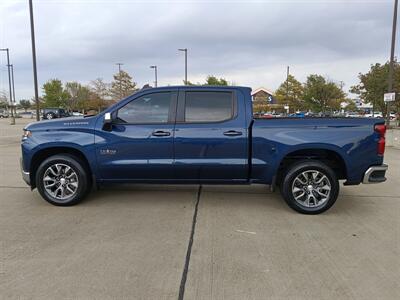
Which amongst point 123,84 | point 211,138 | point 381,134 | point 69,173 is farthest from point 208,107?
point 123,84

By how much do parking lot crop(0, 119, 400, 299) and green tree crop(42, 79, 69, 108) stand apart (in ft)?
193

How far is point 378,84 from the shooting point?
1212 inches

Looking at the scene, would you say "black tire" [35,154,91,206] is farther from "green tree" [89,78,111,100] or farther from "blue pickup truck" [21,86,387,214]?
"green tree" [89,78,111,100]

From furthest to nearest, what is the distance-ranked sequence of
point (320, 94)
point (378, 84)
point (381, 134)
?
point (320, 94) → point (378, 84) → point (381, 134)

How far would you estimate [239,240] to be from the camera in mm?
4000

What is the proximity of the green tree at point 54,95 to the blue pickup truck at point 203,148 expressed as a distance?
59.5 metres

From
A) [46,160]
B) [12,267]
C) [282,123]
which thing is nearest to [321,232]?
[282,123]

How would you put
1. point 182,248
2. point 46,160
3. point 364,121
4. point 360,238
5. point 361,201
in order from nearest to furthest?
1. point 182,248
2. point 360,238
3. point 364,121
4. point 46,160
5. point 361,201

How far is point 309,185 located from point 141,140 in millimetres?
2583

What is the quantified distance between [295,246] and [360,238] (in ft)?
2.97

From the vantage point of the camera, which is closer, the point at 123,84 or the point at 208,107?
the point at 208,107

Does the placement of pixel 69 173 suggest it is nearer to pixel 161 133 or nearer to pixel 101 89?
pixel 161 133

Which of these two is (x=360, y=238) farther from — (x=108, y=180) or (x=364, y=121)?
(x=108, y=180)

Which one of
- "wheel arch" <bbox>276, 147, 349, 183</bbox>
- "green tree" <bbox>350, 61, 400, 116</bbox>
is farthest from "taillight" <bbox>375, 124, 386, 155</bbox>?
"green tree" <bbox>350, 61, 400, 116</bbox>
